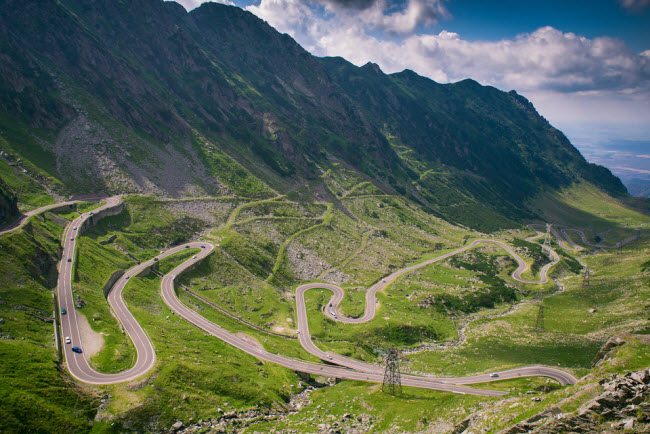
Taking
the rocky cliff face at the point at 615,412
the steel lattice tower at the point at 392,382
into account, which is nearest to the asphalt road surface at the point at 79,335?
the steel lattice tower at the point at 392,382

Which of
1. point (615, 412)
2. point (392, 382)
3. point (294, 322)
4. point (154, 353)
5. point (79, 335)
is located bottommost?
point (392, 382)

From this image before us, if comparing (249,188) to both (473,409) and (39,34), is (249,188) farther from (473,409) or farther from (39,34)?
(473,409)

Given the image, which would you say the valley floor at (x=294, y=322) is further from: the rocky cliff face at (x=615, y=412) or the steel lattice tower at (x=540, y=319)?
the rocky cliff face at (x=615, y=412)

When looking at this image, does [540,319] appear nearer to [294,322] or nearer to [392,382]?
[392,382]

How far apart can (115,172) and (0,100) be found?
5305 centimetres

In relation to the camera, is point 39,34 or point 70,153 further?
point 39,34

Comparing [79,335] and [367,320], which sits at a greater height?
[79,335]

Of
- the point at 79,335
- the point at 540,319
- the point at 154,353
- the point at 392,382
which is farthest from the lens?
the point at 540,319

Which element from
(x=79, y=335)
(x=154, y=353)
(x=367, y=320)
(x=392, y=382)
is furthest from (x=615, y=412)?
(x=367, y=320)

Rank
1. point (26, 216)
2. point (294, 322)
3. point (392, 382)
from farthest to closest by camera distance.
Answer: point (294, 322) < point (26, 216) < point (392, 382)

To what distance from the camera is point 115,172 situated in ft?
498

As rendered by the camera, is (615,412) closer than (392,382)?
Yes

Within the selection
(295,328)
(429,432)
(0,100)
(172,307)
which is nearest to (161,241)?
(172,307)

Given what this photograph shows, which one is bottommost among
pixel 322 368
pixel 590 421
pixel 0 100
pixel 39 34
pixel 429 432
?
pixel 322 368
